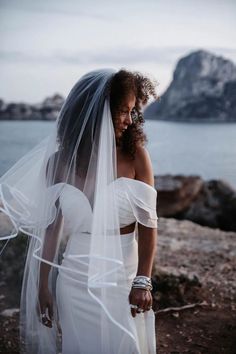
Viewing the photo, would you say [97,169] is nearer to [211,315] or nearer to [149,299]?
[149,299]

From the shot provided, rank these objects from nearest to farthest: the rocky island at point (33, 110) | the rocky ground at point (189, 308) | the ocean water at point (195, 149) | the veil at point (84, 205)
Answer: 1. the veil at point (84, 205)
2. the rocky ground at point (189, 308)
3. the rocky island at point (33, 110)
4. the ocean water at point (195, 149)

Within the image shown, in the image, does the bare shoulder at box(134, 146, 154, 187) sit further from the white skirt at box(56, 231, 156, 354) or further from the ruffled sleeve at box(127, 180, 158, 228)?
the white skirt at box(56, 231, 156, 354)

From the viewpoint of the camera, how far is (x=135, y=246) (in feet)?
6.97

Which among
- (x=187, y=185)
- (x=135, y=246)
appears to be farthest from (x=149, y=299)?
(x=187, y=185)

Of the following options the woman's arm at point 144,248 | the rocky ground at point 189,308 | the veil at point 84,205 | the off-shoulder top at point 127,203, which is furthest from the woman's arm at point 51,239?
the rocky ground at point 189,308

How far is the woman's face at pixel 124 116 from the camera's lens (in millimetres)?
1999

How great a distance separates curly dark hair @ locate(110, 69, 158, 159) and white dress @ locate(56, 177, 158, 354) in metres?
0.19

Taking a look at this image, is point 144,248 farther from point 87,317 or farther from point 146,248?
point 87,317

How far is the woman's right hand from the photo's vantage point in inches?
86.2

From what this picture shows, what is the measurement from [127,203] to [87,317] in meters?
0.57

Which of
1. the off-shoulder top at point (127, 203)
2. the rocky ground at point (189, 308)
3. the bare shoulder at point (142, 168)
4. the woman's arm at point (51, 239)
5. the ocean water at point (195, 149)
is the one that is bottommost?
the rocky ground at point (189, 308)

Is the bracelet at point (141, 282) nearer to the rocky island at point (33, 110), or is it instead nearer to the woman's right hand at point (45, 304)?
the woman's right hand at point (45, 304)

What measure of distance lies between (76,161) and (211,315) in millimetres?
2038

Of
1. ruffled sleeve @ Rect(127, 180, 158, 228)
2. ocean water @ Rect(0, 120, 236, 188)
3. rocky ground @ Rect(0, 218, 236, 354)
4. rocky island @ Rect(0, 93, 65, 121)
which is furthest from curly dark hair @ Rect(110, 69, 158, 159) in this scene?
ocean water @ Rect(0, 120, 236, 188)
